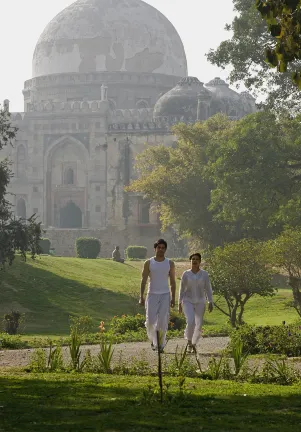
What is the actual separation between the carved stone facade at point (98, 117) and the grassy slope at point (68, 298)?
26.7m

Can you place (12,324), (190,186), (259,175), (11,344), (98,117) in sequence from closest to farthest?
(11,344)
(12,324)
(259,175)
(190,186)
(98,117)

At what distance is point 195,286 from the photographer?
1206cm

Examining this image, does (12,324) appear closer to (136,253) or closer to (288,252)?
(288,252)

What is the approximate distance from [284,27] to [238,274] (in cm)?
1283

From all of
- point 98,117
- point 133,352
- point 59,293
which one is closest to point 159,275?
point 133,352

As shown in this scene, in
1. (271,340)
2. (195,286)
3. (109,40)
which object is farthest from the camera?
(109,40)

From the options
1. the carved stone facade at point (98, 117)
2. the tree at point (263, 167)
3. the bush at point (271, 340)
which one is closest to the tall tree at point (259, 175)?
the tree at point (263, 167)

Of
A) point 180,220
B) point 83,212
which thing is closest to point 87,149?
point 83,212

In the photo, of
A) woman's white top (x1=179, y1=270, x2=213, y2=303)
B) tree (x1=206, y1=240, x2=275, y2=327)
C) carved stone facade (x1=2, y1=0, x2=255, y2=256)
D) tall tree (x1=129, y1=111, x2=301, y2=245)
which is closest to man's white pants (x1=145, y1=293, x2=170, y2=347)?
woman's white top (x1=179, y1=270, x2=213, y2=303)

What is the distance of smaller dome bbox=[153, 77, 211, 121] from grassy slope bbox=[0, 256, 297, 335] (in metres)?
32.5

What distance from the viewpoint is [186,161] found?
44.9 metres

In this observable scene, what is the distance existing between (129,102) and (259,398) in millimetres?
66018

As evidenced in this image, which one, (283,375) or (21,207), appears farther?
(21,207)

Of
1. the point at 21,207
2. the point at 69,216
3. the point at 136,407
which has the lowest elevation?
the point at 136,407
